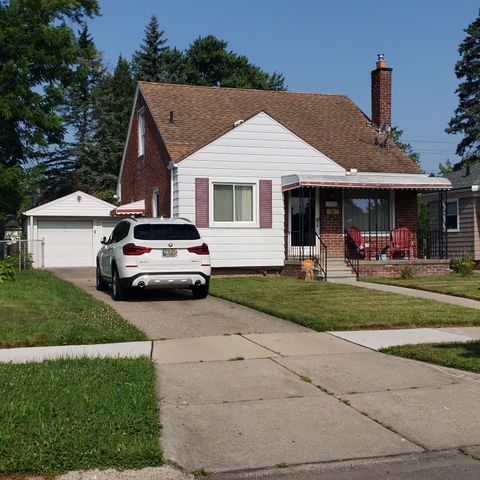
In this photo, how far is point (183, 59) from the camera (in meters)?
55.7

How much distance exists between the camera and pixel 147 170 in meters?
22.6

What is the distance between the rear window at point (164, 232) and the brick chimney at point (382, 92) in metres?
13.0

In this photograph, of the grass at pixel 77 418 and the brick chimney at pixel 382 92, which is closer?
the grass at pixel 77 418

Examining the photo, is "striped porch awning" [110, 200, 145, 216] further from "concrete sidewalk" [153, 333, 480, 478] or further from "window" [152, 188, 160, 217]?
"concrete sidewalk" [153, 333, 480, 478]

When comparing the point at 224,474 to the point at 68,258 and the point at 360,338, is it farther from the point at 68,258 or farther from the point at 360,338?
the point at 68,258

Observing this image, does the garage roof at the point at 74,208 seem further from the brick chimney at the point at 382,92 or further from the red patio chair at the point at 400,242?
the red patio chair at the point at 400,242

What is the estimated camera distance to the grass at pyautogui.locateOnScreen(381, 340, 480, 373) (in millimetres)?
7309

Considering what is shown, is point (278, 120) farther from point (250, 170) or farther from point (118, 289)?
point (118, 289)

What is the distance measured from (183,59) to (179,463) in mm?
54453

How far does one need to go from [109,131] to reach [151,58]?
870 centimetres

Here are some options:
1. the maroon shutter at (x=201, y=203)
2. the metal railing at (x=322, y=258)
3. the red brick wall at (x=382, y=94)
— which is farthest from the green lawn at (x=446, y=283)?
the red brick wall at (x=382, y=94)

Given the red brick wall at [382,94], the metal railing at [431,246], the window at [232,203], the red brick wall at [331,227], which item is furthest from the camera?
the red brick wall at [382,94]

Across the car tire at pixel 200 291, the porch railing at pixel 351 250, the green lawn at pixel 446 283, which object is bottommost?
the green lawn at pixel 446 283

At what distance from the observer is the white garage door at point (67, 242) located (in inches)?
1123
